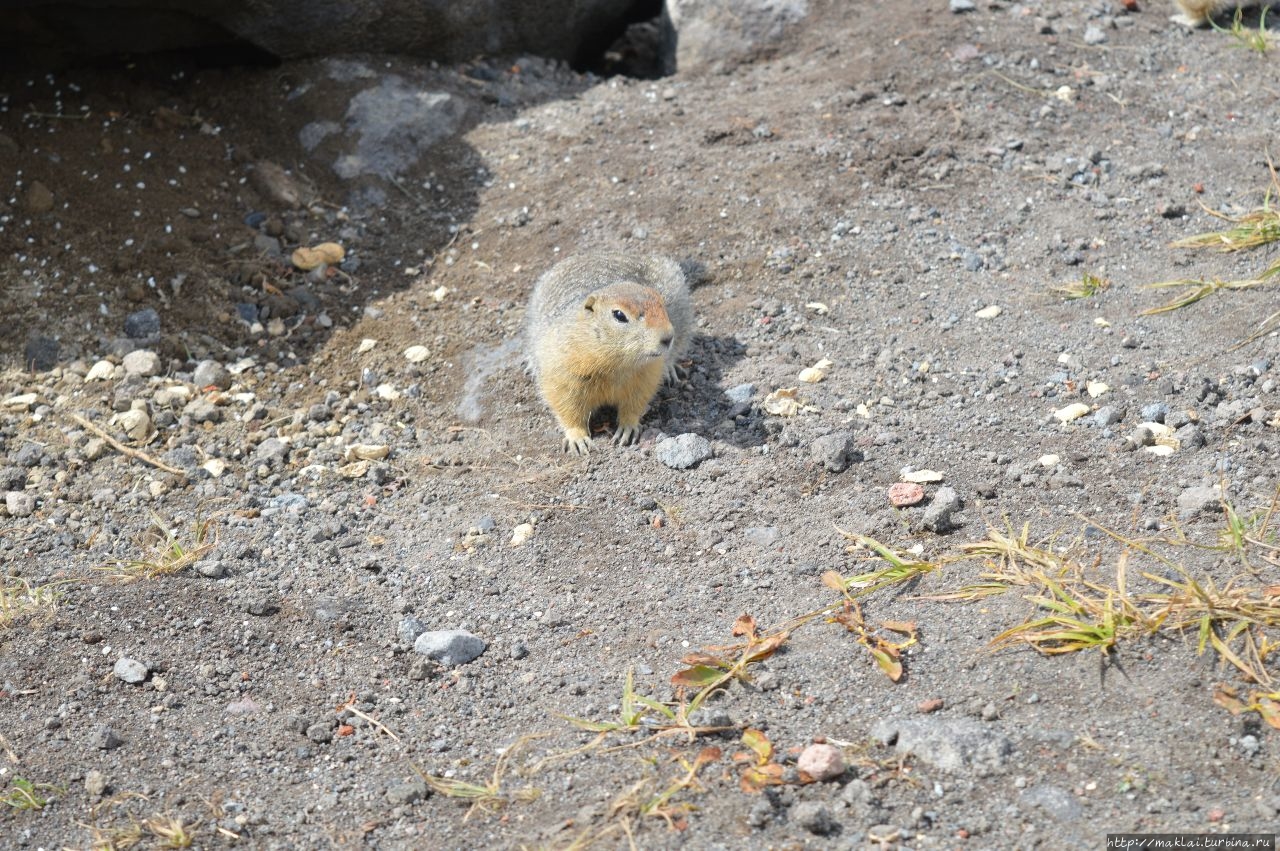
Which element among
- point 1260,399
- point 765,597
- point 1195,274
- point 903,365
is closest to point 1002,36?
point 1195,274

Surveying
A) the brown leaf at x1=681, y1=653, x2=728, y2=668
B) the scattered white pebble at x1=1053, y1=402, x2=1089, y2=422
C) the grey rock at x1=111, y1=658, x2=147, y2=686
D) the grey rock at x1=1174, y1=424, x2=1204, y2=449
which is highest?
the grey rock at x1=1174, y1=424, x2=1204, y2=449

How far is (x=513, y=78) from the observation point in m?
7.10

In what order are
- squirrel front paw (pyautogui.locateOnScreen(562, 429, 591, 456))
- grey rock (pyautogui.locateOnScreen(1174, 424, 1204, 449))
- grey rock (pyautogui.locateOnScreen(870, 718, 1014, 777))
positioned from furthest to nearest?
1. squirrel front paw (pyautogui.locateOnScreen(562, 429, 591, 456))
2. grey rock (pyautogui.locateOnScreen(1174, 424, 1204, 449))
3. grey rock (pyautogui.locateOnScreen(870, 718, 1014, 777))

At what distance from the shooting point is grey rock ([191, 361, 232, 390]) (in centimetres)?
519

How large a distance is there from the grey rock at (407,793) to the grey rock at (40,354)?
10.2 feet

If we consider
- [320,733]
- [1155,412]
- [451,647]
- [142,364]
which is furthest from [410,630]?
[1155,412]

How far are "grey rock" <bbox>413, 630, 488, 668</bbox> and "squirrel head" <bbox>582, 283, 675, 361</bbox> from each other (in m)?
1.34

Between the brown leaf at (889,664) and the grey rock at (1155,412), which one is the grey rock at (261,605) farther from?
the grey rock at (1155,412)

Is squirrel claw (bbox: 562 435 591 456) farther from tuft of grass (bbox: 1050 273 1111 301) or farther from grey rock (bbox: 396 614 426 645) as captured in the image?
tuft of grass (bbox: 1050 273 1111 301)

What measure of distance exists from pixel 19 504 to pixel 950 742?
11.8ft

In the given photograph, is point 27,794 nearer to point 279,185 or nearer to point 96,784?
point 96,784

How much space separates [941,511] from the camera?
376cm

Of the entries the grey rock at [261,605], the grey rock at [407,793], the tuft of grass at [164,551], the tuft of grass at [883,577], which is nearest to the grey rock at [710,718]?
the tuft of grass at [883,577]

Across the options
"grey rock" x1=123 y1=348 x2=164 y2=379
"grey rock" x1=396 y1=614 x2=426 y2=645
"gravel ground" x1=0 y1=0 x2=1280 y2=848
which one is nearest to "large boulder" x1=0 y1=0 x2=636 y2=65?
"gravel ground" x1=0 y1=0 x2=1280 y2=848
